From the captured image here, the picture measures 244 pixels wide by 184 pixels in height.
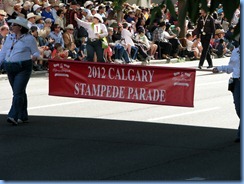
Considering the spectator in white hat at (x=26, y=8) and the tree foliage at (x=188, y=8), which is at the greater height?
the tree foliage at (x=188, y=8)

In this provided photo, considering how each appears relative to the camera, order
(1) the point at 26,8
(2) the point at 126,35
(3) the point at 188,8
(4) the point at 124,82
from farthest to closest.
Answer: (2) the point at 126,35 → (1) the point at 26,8 → (4) the point at 124,82 → (3) the point at 188,8

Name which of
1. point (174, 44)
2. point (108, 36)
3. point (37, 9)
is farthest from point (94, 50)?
point (174, 44)

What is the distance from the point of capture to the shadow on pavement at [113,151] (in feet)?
34.4

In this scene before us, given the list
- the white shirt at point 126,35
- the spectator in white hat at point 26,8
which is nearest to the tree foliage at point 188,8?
the spectator in white hat at point 26,8

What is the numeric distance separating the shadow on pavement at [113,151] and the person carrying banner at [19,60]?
380 mm

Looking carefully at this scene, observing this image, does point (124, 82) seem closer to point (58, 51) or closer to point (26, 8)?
point (58, 51)

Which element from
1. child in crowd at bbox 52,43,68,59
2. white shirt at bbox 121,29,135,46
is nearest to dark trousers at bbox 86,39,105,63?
child in crowd at bbox 52,43,68,59

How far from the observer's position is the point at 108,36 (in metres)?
29.2

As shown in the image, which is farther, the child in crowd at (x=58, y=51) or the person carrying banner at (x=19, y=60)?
the child in crowd at (x=58, y=51)

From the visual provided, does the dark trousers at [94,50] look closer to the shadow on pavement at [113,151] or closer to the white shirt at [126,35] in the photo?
the white shirt at [126,35]

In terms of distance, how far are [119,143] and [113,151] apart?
742mm

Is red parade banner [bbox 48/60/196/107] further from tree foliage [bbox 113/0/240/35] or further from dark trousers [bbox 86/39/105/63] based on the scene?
dark trousers [bbox 86/39/105/63]

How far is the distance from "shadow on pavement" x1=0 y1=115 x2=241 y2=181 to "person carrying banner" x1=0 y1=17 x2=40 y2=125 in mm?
380

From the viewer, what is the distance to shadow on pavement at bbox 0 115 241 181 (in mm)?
10477
